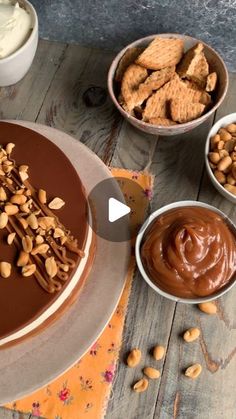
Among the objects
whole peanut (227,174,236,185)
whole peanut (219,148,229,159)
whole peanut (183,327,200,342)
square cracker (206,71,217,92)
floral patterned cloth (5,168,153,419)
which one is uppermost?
square cracker (206,71,217,92)

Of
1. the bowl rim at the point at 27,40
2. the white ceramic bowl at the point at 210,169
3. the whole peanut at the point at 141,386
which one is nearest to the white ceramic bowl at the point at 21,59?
the bowl rim at the point at 27,40

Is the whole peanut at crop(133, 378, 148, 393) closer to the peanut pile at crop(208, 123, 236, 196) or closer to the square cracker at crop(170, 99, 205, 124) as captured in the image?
the peanut pile at crop(208, 123, 236, 196)

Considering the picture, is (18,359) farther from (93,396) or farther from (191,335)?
(191,335)

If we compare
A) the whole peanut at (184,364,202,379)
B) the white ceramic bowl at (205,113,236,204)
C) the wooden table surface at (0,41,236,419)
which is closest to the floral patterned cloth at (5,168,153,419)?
the wooden table surface at (0,41,236,419)

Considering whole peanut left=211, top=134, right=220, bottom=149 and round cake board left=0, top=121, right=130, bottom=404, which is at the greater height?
whole peanut left=211, top=134, right=220, bottom=149

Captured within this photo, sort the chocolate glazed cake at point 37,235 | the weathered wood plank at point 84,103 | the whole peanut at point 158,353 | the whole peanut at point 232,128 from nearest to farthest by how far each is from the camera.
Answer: the chocolate glazed cake at point 37,235 → the whole peanut at point 158,353 → the whole peanut at point 232,128 → the weathered wood plank at point 84,103

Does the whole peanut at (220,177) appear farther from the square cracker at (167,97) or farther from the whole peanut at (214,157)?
the square cracker at (167,97)
